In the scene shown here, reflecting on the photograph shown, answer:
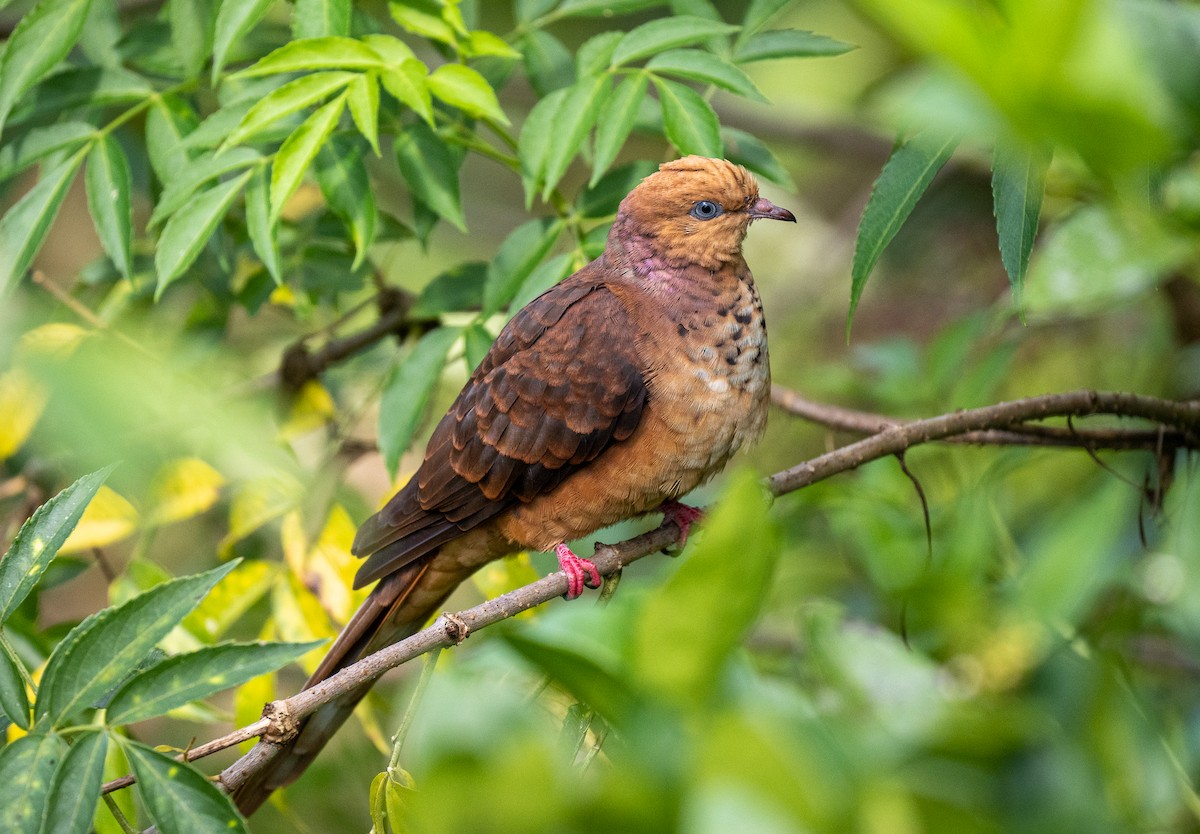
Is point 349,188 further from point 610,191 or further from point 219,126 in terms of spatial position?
point 610,191

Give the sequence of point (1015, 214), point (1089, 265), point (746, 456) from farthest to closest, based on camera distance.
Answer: point (746, 456), point (1089, 265), point (1015, 214)

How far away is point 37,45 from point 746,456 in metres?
2.26

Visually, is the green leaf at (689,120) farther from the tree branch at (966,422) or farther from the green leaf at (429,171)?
the tree branch at (966,422)

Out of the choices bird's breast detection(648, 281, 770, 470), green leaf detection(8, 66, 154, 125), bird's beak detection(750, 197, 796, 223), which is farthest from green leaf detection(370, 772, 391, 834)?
green leaf detection(8, 66, 154, 125)

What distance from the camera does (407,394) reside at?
281cm

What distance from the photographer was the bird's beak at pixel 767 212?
2.93m

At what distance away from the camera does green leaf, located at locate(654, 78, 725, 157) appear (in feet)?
8.41

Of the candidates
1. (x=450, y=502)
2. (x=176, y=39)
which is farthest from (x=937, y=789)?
(x=176, y=39)

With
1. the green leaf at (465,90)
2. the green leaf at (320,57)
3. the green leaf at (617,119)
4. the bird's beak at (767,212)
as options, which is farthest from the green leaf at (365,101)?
the bird's beak at (767,212)

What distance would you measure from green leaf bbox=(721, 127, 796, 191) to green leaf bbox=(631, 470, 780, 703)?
220 centimetres

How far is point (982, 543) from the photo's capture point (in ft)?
8.96

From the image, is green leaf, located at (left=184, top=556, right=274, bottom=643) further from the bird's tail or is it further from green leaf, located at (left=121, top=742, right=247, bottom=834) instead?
green leaf, located at (left=121, top=742, right=247, bottom=834)

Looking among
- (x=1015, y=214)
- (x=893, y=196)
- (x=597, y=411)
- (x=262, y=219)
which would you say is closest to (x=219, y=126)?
(x=262, y=219)

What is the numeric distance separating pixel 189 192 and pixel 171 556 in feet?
10.4
